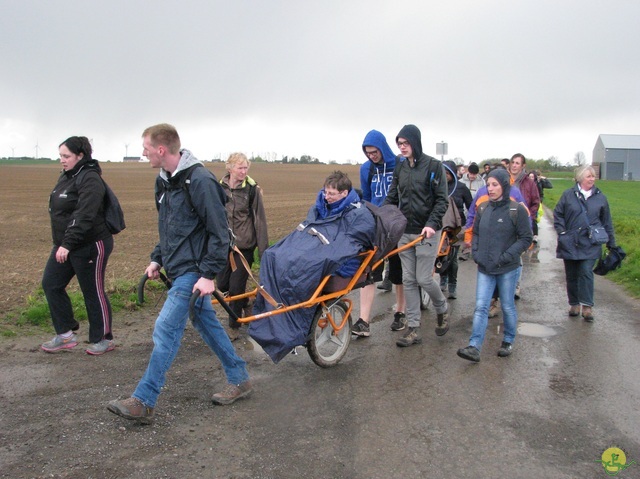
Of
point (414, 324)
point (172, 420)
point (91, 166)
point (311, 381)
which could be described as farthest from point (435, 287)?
point (91, 166)

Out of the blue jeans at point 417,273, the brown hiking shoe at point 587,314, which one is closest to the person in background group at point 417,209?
the blue jeans at point 417,273

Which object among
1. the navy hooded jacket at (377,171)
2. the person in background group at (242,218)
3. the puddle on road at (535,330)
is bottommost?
the puddle on road at (535,330)

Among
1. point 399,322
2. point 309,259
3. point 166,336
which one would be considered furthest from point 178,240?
point 399,322

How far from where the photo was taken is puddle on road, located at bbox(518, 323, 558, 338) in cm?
653

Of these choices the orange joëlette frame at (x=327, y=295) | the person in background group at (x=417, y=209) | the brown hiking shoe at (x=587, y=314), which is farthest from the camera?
the brown hiking shoe at (x=587, y=314)

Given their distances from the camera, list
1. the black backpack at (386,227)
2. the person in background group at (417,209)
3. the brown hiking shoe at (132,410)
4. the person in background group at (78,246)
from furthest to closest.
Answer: the person in background group at (417,209)
the person in background group at (78,246)
the black backpack at (386,227)
the brown hiking shoe at (132,410)

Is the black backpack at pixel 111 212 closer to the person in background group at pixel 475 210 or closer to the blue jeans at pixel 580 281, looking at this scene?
the person in background group at pixel 475 210

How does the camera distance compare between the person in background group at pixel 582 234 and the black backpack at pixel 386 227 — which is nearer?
the black backpack at pixel 386 227

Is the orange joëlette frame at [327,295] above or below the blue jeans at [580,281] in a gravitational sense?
above

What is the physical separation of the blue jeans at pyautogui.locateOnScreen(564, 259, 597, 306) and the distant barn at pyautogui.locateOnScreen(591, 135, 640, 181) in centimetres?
8952

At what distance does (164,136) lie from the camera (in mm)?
4113

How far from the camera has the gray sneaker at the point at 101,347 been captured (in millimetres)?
5521

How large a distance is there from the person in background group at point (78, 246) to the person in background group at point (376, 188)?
2574 millimetres

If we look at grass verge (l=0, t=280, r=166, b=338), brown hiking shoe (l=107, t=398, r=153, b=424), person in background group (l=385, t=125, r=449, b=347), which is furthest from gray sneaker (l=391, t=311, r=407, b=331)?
brown hiking shoe (l=107, t=398, r=153, b=424)
